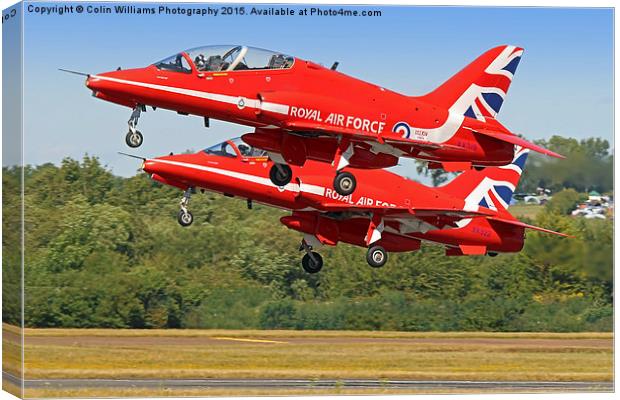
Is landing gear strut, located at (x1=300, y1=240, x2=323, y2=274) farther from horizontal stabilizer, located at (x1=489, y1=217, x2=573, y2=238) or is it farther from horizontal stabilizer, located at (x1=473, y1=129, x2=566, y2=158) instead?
horizontal stabilizer, located at (x1=473, y1=129, x2=566, y2=158)

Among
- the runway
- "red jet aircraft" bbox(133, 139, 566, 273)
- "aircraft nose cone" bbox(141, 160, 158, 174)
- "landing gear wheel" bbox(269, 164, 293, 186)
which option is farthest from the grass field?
"landing gear wheel" bbox(269, 164, 293, 186)

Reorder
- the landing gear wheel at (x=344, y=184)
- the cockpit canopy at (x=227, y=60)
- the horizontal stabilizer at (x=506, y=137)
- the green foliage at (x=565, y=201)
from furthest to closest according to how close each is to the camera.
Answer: the green foliage at (x=565, y=201) < the horizontal stabilizer at (x=506, y=137) < the landing gear wheel at (x=344, y=184) < the cockpit canopy at (x=227, y=60)

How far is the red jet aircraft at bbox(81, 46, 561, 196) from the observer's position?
42.3 meters

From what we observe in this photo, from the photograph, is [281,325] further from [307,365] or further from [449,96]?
[449,96]

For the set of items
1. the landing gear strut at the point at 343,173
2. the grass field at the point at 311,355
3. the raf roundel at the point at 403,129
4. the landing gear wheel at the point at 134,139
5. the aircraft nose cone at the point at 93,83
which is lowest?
the grass field at the point at 311,355

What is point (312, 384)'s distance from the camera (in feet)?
152

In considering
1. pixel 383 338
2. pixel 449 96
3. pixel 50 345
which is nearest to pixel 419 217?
pixel 383 338

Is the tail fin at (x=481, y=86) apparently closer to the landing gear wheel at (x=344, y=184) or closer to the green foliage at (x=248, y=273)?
the landing gear wheel at (x=344, y=184)

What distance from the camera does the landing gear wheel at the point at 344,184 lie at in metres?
43.5

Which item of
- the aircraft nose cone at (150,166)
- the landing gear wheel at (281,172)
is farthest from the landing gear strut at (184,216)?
the landing gear wheel at (281,172)

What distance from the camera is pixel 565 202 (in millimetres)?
50969

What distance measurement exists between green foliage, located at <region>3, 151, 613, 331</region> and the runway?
11.1 ft

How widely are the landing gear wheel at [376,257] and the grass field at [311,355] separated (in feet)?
7.23

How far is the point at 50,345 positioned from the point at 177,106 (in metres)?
8.11
